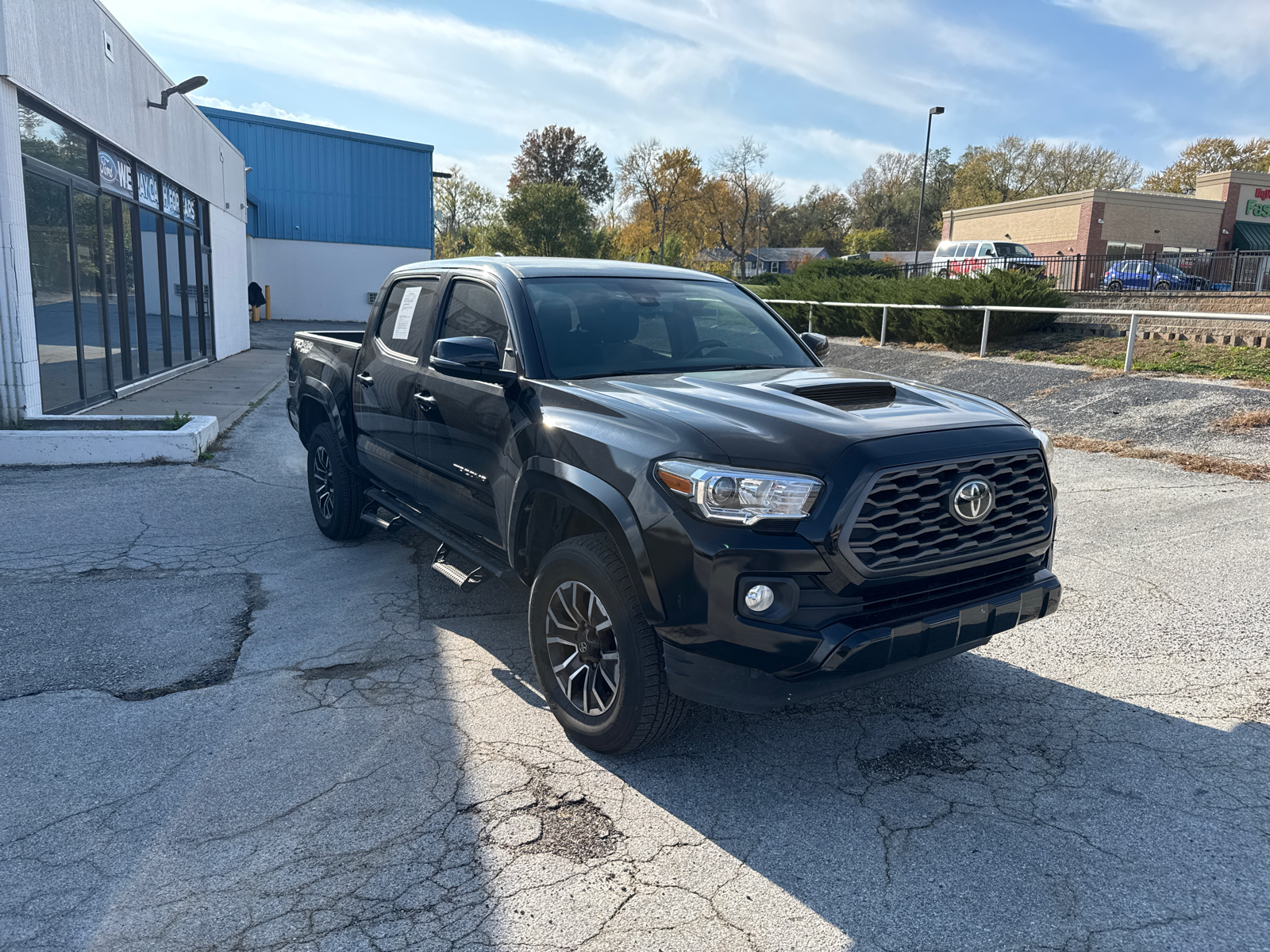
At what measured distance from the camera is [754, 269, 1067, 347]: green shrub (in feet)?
56.3

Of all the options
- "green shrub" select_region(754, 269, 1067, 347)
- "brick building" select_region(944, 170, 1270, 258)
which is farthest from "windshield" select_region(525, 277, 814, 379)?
"brick building" select_region(944, 170, 1270, 258)

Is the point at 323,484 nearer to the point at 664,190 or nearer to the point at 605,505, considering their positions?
the point at 605,505

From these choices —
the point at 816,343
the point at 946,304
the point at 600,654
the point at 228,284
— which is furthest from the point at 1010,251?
the point at 600,654

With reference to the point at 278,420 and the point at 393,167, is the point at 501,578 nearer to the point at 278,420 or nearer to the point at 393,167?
the point at 278,420

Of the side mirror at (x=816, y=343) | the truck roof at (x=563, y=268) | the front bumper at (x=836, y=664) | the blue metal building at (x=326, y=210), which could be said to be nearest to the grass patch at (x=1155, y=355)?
the side mirror at (x=816, y=343)

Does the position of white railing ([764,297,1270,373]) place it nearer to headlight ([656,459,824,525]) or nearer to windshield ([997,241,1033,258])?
headlight ([656,459,824,525])

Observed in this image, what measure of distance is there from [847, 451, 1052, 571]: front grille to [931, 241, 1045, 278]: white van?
2752 cm

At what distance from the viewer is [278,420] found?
11875mm

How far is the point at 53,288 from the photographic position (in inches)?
412

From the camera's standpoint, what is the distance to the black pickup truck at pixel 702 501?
290cm

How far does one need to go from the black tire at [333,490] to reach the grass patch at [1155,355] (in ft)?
34.8

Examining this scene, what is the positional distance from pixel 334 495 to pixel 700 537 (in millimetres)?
3894

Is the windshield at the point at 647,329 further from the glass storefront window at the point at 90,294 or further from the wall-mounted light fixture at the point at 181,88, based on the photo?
the wall-mounted light fixture at the point at 181,88

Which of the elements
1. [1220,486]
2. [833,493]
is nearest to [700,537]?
[833,493]
